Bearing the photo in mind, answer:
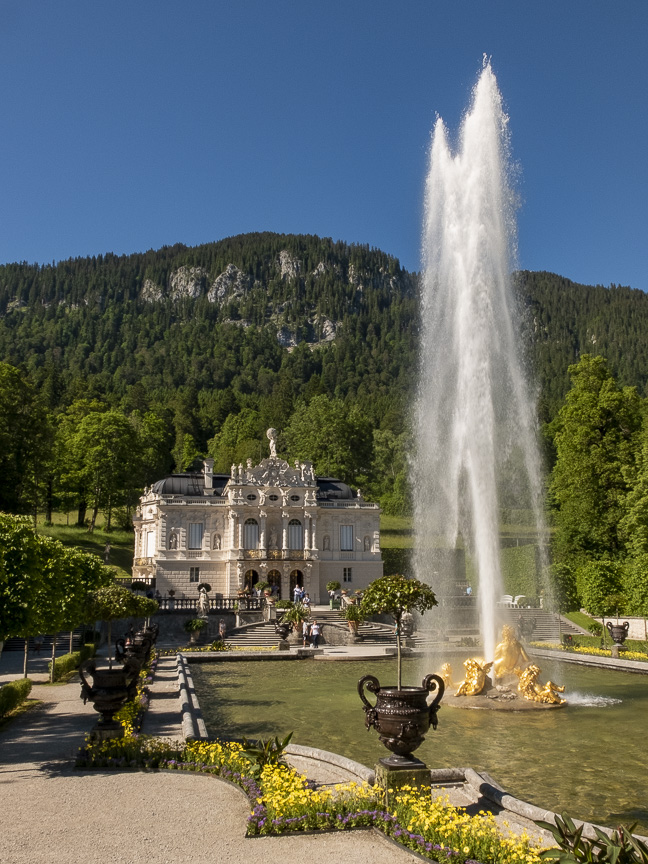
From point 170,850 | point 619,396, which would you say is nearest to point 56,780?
point 170,850

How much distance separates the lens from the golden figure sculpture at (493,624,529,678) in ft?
67.9

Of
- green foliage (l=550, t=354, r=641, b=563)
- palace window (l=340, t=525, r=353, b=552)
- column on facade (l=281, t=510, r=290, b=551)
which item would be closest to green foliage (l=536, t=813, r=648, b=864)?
green foliage (l=550, t=354, r=641, b=563)

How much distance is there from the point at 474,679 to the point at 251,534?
3618 centimetres

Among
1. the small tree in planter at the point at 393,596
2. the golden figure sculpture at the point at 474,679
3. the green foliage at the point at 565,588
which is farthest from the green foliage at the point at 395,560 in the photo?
the small tree in planter at the point at 393,596

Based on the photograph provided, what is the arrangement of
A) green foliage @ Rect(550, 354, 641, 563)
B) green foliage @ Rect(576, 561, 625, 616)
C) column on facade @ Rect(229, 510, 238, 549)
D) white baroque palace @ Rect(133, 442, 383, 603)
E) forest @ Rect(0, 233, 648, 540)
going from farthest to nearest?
forest @ Rect(0, 233, 648, 540) → column on facade @ Rect(229, 510, 238, 549) → white baroque palace @ Rect(133, 442, 383, 603) → green foliage @ Rect(550, 354, 641, 563) → green foliage @ Rect(576, 561, 625, 616)

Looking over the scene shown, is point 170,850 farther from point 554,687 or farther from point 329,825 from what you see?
point 554,687

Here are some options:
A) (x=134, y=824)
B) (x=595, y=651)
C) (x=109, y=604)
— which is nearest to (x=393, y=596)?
(x=134, y=824)

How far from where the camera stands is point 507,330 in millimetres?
25703

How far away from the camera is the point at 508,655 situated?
20.8m

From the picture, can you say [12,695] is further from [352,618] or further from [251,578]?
[251,578]

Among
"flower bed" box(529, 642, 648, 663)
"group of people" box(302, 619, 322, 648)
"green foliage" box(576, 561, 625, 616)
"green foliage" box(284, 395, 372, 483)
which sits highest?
"green foliage" box(284, 395, 372, 483)

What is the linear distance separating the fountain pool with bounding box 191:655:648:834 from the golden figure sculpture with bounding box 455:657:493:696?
0.74m

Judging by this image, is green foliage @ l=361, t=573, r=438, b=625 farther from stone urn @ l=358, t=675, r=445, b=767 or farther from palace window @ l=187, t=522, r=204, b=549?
palace window @ l=187, t=522, r=204, b=549

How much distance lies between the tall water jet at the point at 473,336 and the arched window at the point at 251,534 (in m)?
28.5
